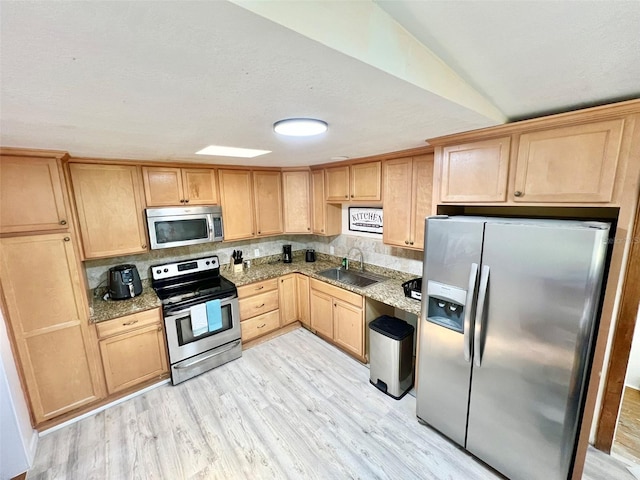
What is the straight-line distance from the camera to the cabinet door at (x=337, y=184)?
120 inches

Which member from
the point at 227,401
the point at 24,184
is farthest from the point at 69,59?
the point at 227,401

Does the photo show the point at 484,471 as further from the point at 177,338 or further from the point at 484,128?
the point at 177,338

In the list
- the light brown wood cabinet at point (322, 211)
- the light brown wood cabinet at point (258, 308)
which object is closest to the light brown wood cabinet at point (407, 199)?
the light brown wood cabinet at point (322, 211)

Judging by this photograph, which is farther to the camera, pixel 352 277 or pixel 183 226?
pixel 352 277

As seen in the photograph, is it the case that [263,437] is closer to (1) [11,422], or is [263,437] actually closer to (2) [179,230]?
(1) [11,422]

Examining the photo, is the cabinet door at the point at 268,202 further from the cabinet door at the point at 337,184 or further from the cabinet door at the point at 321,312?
the cabinet door at the point at 321,312

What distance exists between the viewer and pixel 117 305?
2410 mm

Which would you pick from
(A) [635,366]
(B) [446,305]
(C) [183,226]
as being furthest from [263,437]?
(A) [635,366]

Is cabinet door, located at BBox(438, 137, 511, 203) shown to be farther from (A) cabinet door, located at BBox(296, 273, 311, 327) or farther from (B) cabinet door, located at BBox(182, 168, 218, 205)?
(B) cabinet door, located at BBox(182, 168, 218, 205)

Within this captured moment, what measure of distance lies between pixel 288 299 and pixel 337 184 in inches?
62.8

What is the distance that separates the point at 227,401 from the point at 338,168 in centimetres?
261

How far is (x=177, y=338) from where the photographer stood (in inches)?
100

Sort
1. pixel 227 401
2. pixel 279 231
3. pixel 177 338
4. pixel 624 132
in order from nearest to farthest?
pixel 624 132, pixel 227 401, pixel 177 338, pixel 279 231

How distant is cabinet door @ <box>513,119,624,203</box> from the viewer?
135cm
